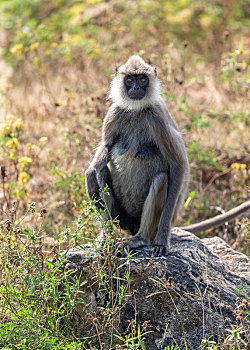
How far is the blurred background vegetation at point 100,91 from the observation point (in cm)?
653

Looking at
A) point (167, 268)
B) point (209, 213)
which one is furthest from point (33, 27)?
point (167, 268)

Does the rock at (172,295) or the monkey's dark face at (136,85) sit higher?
the monkey's dark face at (136,85)

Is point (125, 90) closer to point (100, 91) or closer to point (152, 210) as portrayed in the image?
point (152, 210)

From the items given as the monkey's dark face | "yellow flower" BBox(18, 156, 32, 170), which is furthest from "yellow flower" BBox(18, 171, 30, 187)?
the monkey's dark face

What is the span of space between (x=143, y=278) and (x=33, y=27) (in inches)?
380

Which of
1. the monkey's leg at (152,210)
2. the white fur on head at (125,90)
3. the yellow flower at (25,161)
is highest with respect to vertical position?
the white fur on head at (125,90)

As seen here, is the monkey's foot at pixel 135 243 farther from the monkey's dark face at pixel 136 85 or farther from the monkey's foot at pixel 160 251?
the monkey's dark face at pixel 136 85

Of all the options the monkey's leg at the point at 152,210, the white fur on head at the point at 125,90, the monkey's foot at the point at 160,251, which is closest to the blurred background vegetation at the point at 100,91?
the white fur on head at the point at 125,90

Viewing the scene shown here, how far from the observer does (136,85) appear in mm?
5145

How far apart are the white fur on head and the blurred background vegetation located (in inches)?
17.3

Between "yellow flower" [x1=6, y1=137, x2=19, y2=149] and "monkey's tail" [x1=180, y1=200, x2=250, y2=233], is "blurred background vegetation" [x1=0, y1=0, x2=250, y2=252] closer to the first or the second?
"yellow flower" [x1=6, y1=137, x2=19, y2=149]

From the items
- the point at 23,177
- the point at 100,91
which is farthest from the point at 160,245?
the point at 100,91

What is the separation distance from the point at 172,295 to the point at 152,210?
937 mm

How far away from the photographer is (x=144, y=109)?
201 inches
